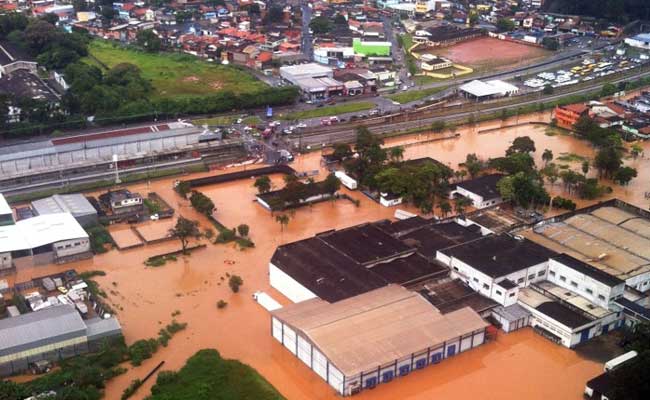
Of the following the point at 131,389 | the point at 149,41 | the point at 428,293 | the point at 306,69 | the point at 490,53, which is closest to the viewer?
the point at 131,389

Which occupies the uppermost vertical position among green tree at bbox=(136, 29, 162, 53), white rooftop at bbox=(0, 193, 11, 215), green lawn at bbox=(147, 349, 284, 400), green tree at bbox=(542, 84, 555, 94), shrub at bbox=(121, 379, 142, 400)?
green tree at bbox=(136, 29, 162, 53)

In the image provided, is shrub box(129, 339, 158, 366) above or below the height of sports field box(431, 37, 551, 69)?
below

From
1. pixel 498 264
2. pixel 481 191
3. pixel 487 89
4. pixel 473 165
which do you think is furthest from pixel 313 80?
pixel 498 264

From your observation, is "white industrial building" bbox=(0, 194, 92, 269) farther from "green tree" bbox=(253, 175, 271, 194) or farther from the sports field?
the sports field

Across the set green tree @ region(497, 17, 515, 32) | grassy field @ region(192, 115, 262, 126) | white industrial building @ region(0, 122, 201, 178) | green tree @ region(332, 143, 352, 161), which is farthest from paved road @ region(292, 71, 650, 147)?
green tree @ region(497, 17, 515, 32)

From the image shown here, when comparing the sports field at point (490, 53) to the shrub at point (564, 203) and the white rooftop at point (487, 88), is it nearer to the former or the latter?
the white rooftop at point (487, 88)

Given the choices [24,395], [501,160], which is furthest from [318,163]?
[24,395]

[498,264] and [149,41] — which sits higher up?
[149,41]

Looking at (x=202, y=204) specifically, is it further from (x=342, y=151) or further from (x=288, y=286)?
(x=342, y=151)
